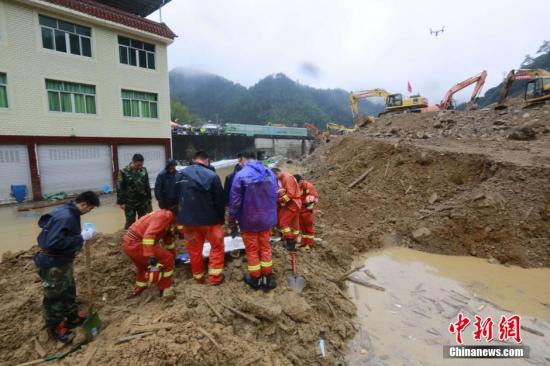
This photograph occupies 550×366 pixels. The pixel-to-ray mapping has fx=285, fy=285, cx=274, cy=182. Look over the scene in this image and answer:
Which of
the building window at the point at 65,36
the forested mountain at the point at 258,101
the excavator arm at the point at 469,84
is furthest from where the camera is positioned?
the forested mountain at the point at 258,101

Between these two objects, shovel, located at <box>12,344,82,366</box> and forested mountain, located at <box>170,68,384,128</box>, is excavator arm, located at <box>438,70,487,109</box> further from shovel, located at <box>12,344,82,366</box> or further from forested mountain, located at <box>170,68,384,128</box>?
forested mountain, located at <box>170,68,384,128</box>

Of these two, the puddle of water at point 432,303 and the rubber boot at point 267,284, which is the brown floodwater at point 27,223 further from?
the puddle of water at point 432,303

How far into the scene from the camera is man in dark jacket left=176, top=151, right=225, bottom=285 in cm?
346

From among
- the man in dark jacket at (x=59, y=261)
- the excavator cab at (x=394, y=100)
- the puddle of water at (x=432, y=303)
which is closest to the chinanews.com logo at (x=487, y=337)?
the puddle of water at (x=432, y=303)

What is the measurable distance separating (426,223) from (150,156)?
1290 centimetres

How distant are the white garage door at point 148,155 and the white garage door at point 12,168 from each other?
3421mm

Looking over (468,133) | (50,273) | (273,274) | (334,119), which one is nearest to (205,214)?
(273,274)

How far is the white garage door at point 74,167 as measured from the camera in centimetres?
1172

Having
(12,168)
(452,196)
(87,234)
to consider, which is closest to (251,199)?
→ (87,234)

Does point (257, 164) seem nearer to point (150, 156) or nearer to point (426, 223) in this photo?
point (426, 223)

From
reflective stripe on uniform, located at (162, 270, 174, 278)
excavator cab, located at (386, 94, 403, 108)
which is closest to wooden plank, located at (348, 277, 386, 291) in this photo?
reflective stripe on uniform, located at (162, 270, 174, 278)

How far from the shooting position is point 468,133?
12.7 metres

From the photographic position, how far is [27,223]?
8852 mm

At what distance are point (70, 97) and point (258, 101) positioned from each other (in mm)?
82562
